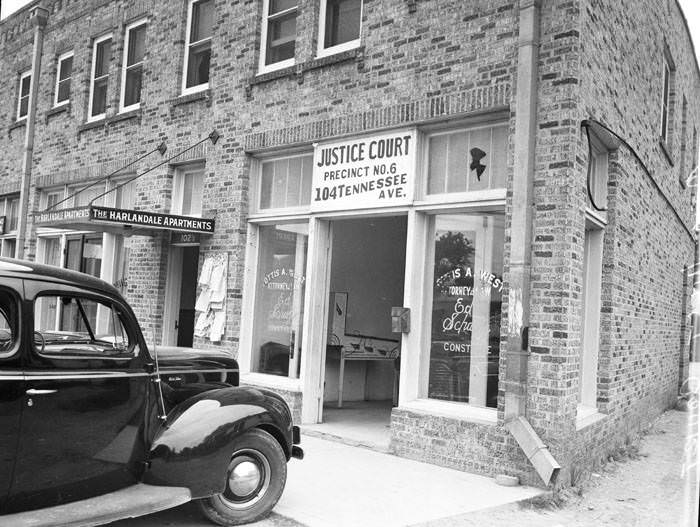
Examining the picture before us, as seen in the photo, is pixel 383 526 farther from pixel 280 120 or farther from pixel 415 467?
pixel 280 120

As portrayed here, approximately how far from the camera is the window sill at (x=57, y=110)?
13.7 m

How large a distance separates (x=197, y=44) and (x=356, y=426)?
654 cm

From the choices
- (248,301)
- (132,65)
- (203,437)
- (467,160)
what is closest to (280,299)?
(248,301)

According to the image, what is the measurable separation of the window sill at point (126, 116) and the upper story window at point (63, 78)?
255 centimetres

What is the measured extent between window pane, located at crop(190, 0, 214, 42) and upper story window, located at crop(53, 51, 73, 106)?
439 cm

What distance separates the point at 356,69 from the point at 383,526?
214 inches

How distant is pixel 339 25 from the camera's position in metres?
8.95

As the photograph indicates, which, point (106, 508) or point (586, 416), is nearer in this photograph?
point (106, 508)

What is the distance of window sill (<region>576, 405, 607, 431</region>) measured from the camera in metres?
6.99

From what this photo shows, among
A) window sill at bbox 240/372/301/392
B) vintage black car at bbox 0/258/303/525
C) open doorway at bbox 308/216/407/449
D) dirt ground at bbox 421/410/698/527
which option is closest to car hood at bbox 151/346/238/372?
vintage black car at bbox 0/258/303/525

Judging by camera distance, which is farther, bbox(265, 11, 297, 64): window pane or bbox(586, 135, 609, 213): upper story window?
bbox(265, 11, 297, 64): window pane

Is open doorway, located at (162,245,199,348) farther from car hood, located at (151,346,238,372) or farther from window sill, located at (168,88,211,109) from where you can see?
car hood, located at (151,346,238,372)

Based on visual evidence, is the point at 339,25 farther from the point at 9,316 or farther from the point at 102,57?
the point at 102,57

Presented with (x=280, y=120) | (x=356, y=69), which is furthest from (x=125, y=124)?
(x=356, y=69)
